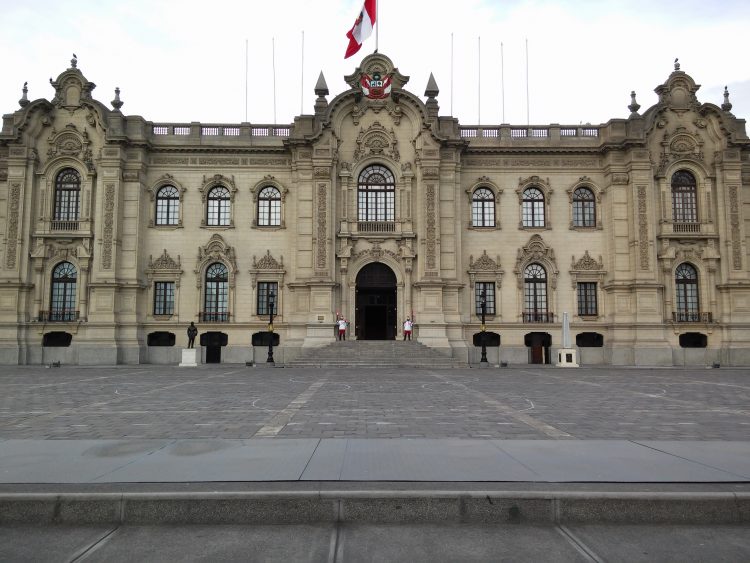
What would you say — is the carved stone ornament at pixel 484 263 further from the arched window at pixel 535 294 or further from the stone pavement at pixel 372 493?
the stone pavement at pixel 372 493

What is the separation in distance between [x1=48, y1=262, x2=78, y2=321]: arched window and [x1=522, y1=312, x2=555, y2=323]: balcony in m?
27.1

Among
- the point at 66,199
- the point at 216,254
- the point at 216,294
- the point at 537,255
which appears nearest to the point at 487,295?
the point at 537,255

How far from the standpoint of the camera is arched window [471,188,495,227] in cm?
3700

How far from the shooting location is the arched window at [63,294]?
3497 centimetres

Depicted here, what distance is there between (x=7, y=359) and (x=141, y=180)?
41.9ft

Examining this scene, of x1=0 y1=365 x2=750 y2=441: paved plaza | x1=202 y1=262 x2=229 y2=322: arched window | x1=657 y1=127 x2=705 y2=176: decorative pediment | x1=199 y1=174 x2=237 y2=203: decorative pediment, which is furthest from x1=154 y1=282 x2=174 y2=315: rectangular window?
x1=657 y1=127 x2=705 y2=176: decorative pediment

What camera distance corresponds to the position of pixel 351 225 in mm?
36219

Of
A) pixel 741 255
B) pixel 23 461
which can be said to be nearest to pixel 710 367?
pixel 741 255

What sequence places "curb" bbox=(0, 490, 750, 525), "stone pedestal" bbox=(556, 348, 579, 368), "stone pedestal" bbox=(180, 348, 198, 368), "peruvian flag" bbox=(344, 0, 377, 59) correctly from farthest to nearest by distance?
"peruvian flag" bbox=(344, 0, 377, 59) < "stone pedestal" bbox=(556, 348, 579, 368) < "stone pedestal" bbox=(180, 348, 198, 368) < "curb" bbox=(0, 490, 750, 525)

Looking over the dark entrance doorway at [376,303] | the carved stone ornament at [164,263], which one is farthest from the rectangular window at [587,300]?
the carved stone ornament at [164,263]

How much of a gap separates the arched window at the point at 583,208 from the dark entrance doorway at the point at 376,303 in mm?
12216

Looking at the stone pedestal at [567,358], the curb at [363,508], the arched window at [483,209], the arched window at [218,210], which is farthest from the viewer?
the arched window at [483,209]

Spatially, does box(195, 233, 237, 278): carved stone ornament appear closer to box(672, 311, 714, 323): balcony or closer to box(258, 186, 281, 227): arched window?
box(258, 186, 281, 227): arched window

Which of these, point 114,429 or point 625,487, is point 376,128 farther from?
point 625,487
